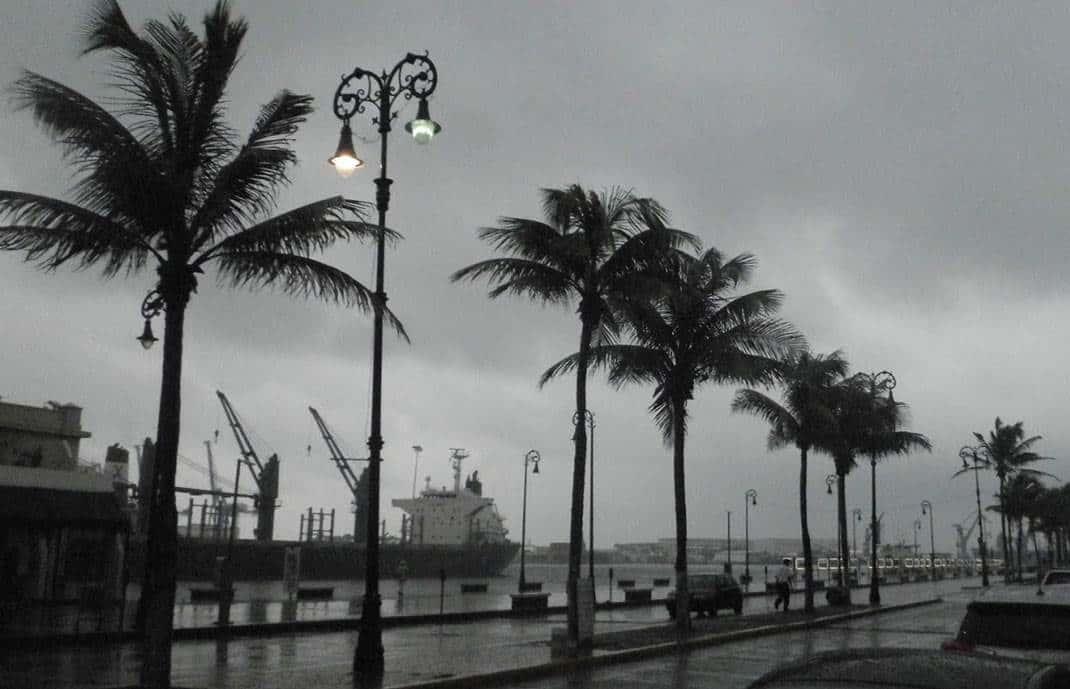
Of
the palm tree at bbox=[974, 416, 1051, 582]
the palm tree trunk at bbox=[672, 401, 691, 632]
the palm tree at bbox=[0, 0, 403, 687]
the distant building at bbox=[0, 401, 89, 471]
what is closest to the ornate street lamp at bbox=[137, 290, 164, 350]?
the palm tree at bbox=[0, 0, 403, 687]

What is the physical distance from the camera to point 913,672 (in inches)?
156

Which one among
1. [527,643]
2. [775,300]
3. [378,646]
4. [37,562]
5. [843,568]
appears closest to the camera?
[378,646]

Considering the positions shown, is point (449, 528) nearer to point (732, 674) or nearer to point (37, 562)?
point (37, 562)

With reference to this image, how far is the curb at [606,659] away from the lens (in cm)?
1544

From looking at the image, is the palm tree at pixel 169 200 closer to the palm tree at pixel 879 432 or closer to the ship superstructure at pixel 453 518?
the palm tree at pixel 879 432

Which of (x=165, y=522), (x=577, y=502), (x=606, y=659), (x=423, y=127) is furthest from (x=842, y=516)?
(x=165, y=522)

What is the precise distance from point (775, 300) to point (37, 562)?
2652 centimetres

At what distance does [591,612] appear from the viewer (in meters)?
20.7

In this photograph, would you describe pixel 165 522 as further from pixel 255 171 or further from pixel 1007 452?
pixel 1007 452

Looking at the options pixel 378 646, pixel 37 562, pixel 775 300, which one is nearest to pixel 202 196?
pixel 378 646

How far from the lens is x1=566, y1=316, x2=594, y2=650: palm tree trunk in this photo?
20359 millimetres

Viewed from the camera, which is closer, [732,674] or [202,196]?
[202,196]

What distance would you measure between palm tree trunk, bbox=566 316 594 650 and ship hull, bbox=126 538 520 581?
7683 cm

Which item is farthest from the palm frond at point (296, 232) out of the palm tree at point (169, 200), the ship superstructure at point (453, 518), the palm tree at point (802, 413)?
the ship superstructure at point (453, 518)
